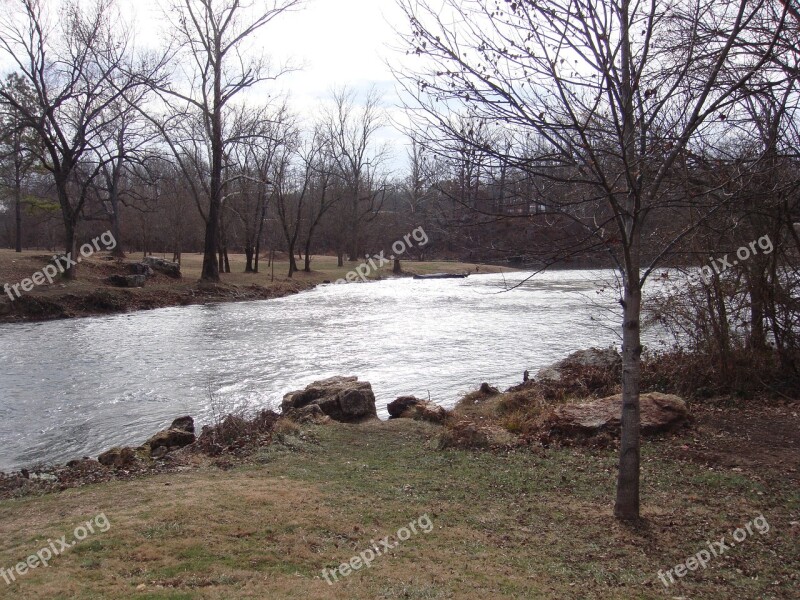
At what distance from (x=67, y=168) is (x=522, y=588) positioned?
28153 mm

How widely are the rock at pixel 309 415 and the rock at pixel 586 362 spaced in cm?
480

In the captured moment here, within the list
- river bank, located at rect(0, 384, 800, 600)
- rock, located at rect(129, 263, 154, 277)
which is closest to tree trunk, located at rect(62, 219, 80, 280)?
rock, located at rect(129, 263, 154, 277)

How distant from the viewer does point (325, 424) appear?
9383 millimetres

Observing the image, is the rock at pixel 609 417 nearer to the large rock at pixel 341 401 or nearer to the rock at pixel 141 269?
the large rock at pixel 341 401

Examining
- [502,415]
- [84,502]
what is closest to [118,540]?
[84,502]

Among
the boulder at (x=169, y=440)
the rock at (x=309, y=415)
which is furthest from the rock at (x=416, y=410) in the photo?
the boulder at (x=169, y=440)

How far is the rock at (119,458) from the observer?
759cm

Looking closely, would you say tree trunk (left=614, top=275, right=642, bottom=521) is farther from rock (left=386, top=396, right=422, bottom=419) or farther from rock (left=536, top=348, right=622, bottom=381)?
rock (left=536, top=348, right=622, bottom=381)

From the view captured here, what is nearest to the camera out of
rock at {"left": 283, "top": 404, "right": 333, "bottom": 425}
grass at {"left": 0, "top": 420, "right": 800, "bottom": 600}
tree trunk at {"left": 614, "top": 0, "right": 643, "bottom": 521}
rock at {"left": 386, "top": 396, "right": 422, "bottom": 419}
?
grass at {"left": 0, "top": 420, "right": 800, "bottom": 600}

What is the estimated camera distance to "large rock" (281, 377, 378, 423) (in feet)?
32.8

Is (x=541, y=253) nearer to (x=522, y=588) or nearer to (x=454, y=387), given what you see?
(x=522, y=588)

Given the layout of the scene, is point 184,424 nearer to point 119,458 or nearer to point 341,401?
point 119,458

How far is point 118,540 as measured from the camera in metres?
4.74

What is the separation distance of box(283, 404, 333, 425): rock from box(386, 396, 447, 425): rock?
1278mm
